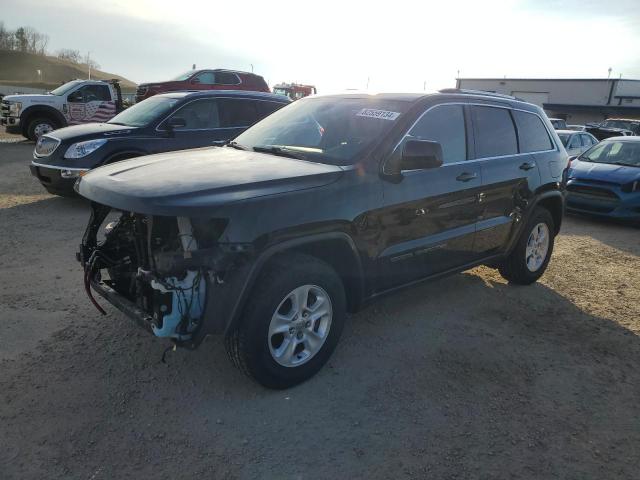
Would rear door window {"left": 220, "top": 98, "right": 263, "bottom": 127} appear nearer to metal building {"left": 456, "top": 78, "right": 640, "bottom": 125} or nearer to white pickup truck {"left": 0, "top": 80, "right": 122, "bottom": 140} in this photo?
white pickup truck {"left": 0, "top": 80, "right": 122, "bottom": 140}

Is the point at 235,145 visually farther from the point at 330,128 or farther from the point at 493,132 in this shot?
the point at 493,132

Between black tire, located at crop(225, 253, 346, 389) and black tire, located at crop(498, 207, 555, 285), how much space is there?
264cm

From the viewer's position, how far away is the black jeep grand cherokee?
278 centimetres

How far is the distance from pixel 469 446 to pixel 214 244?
183 centimetres

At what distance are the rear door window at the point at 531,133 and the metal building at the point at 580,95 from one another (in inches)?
1618

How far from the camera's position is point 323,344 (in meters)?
3.36

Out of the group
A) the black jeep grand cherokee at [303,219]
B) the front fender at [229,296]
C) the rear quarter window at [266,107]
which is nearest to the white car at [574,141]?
the rear quarter window at [266,107]

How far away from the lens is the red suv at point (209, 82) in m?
15.5

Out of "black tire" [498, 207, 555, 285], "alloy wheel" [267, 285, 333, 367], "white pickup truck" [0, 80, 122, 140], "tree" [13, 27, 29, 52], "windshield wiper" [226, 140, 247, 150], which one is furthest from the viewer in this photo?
"tree" [13, 27, 29, 52]

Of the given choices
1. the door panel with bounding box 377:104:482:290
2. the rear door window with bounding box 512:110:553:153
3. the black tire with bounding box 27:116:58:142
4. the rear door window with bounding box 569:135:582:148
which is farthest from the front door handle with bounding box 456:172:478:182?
the black tire with bounding box 27:116:58:142

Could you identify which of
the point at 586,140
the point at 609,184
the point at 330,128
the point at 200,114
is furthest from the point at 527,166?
the point at 586,140

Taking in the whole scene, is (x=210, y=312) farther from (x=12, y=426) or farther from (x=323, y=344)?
(x=12, y=426)

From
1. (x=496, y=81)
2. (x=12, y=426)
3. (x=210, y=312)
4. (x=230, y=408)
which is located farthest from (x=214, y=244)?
(x=496, y=81)

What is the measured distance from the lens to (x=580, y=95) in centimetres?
5034
